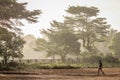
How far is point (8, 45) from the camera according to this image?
41.6 m

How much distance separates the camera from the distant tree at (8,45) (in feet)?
133

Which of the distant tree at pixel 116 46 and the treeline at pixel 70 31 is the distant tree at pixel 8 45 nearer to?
the treeline at pixel 70 31

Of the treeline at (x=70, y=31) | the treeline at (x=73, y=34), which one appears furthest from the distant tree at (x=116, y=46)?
the treeline at (x=73, y=34)

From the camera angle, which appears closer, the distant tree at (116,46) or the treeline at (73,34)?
the treeline at (73,34)

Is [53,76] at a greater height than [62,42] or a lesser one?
lesser

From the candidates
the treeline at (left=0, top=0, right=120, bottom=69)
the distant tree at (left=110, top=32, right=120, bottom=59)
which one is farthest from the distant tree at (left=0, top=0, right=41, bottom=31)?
the distant tree at (left=110, top=32, right=120, bottom=59)

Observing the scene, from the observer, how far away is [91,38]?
2847 inches

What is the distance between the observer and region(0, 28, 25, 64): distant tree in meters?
40.6

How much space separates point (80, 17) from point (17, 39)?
3012 cm

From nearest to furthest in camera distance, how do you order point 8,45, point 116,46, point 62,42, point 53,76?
point 53,76 → point 8,45 → point 62,42 → point 116,46

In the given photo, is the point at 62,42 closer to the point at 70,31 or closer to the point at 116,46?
the point at 70,31

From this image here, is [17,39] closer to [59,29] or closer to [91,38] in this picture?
[59,29]

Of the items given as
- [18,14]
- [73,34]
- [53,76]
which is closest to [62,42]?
[73,34]

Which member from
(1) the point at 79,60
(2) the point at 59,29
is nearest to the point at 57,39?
(2) the point at 59,29
